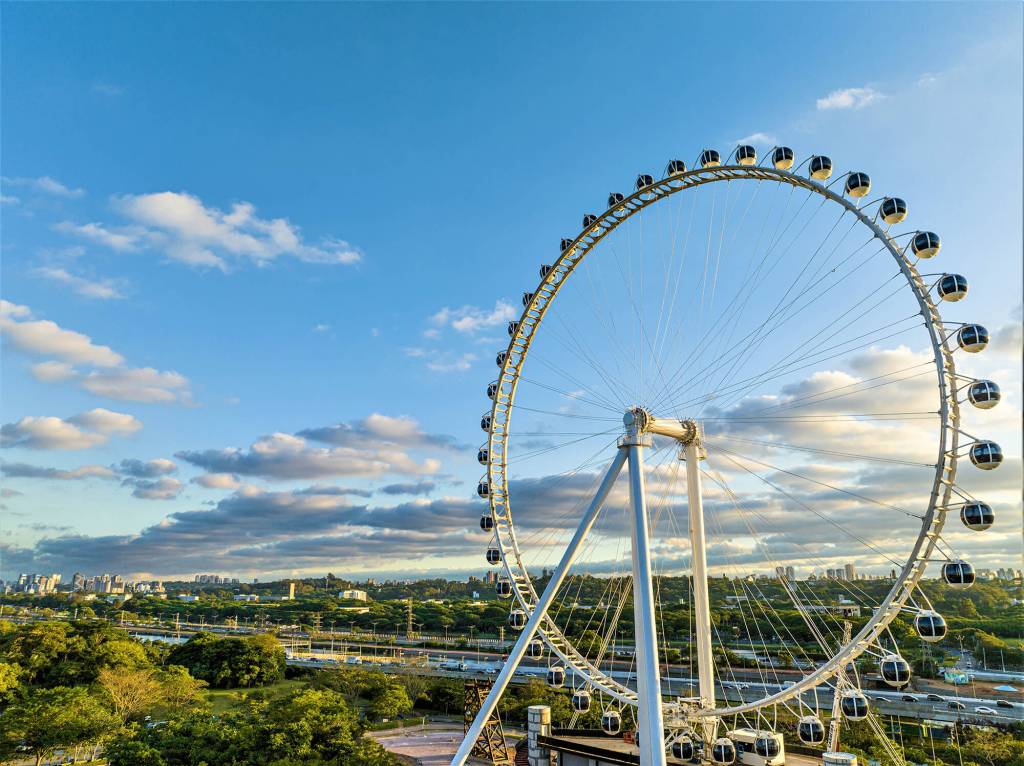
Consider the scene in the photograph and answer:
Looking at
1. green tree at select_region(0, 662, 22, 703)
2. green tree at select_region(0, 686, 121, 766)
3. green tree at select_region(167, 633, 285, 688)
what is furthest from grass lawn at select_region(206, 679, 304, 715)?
green tree at select_region(0, 686, 121, 766)

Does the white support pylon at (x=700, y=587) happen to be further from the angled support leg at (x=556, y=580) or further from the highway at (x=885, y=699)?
the highway at (x=885, y=699)

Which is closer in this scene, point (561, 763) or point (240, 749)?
point (561, 763)

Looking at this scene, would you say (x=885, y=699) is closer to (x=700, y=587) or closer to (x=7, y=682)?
(x=700, y=587)

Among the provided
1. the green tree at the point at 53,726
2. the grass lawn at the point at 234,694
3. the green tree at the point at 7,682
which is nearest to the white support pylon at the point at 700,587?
the green tree at the point at 53,726

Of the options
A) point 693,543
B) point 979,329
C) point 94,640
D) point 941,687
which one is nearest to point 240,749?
point 693,543

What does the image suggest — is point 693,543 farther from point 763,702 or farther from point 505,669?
point 505,669
